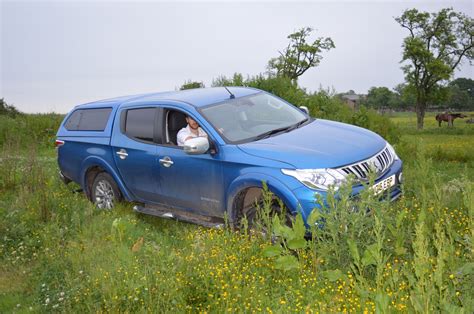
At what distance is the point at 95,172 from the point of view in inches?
320

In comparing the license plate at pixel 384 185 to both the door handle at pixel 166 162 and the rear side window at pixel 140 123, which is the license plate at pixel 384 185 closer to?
the door handle at pixel 166 162

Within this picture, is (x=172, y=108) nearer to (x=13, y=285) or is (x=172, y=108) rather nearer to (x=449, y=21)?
(x=13, y=285)

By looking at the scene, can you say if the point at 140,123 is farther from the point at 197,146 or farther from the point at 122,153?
the point at 197,146

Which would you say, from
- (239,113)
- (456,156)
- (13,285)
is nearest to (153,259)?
(13,285)

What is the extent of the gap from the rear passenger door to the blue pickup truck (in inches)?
0.6

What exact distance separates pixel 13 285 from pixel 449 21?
60.1m

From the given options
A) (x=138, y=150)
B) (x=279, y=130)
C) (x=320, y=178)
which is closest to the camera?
(x=320, y=178)

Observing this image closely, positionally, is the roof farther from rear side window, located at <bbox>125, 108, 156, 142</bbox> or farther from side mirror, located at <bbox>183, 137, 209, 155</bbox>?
side mirror, located at <bbox>183, 137, 209, 155</bbox>

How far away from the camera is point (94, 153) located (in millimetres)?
7840

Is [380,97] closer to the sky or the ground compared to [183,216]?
closer to the sky

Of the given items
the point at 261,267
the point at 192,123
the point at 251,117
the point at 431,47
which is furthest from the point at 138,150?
the point at 431,47

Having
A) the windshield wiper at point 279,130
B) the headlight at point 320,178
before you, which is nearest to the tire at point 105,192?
the windshield wiper at point 279,130

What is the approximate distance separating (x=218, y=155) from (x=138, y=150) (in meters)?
1.67

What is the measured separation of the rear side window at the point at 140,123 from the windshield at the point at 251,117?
99 centimetres
